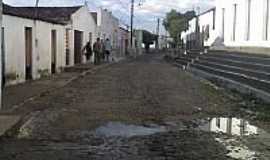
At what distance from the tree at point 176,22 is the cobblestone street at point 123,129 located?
62465 millimetres

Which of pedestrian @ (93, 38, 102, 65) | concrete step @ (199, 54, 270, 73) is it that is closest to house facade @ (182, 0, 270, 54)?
concrete step @ (199, 54, 270, 73)

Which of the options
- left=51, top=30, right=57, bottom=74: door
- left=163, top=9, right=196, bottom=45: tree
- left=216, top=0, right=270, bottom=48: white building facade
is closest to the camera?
left=216, top=0, right=270, bottom=48: white building facade

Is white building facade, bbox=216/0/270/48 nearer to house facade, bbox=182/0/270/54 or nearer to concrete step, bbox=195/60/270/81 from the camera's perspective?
house facade, bbox=182/0/270/54

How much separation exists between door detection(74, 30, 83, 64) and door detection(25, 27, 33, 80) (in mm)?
12613

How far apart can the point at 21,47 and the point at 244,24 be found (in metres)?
12.7

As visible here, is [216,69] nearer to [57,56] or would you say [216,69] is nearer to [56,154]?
[57,56]

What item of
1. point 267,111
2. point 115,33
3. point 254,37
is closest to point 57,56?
point 254,37

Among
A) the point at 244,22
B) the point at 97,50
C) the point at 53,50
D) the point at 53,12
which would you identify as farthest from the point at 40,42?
the point at 97,50

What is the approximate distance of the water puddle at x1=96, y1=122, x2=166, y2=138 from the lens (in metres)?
9.69

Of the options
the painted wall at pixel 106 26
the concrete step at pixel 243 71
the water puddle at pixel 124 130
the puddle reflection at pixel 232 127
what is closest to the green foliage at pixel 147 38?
the painted wall at pixel 106 26

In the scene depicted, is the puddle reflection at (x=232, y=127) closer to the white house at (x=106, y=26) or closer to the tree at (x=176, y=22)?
the white house at (x=106, y=26)

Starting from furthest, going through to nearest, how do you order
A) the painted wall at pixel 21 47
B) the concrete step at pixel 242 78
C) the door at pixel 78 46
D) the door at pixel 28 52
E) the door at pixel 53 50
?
the door at pixel 78 46
the door at pixel 53 50
the door at pixel 28 52
the painted wall at pixel 21 47
the concrete step at pixel 242 78

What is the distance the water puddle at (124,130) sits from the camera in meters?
9.69

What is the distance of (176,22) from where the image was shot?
8781 centimetres
